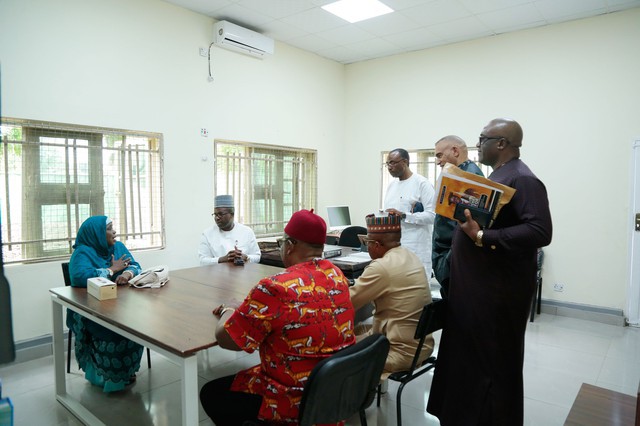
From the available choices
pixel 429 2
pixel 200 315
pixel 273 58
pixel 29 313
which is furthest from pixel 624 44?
pixel 29 313

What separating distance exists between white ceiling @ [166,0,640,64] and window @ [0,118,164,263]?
161 cm

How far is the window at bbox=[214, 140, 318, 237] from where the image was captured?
4816 mm

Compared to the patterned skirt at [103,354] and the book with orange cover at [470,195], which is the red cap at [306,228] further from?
the patterned skirt at [103,354]

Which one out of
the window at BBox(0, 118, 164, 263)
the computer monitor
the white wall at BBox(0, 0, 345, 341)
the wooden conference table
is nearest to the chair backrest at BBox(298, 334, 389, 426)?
the wooden conference table

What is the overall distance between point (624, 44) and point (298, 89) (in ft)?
12.0

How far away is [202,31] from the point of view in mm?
4383

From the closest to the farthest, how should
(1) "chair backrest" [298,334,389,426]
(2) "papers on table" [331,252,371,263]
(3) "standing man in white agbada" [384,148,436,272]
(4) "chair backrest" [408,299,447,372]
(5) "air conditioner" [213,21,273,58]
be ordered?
(1) "chair backrest" [298,334,389,426], (4) "chair backrest" [408,299,447,372], (2) "papers on table" [331,252,371,263], (3) "standing man in white agbada" [384,148,436,272], (5) "air conditioner" [213,21,273,58]

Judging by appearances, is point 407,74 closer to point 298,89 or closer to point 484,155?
point 298,89

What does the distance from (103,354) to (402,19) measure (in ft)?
14.0

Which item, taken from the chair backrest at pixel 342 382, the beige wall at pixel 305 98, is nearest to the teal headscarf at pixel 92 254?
the beige wall at pixel 305 98

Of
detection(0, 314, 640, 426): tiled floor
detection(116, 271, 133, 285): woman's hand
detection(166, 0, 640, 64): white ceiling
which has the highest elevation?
detection(166, 0, 640, 64): white ceiling

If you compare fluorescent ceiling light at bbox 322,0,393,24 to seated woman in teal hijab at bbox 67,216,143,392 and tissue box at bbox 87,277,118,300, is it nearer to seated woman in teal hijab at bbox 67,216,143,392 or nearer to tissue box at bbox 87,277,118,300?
seated woman in teal hijab at bbox 67,216,143,392

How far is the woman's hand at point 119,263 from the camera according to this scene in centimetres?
279

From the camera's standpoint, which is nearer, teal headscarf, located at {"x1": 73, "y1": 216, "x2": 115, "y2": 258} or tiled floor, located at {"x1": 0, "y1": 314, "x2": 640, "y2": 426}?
tiled floor, located at {"x1": 0, "y1": 314, "x2": 640, "y2": 426}
